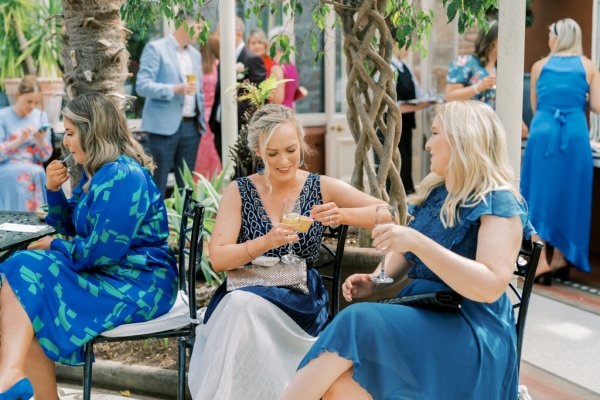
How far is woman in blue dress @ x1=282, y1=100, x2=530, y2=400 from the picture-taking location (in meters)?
2.49

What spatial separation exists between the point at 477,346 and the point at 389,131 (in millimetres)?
2009

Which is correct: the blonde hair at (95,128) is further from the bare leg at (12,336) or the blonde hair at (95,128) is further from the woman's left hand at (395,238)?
the woman's left hand at (395,238)

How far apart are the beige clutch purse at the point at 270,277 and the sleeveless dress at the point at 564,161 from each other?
302 cm

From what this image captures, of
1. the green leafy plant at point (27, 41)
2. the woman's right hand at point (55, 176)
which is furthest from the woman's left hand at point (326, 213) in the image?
the green leafy plant at point (27, 41)

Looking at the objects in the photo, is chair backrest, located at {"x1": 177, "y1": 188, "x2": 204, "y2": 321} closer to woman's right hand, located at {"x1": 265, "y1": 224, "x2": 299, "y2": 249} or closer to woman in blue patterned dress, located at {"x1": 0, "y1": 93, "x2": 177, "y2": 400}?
woman in blue patterned dress, located at {"x1": 0, "y1": 93, "x2": 177, "y2": 400}

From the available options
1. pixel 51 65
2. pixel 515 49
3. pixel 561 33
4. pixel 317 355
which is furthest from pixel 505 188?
pixel 51 65

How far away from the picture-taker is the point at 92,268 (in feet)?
10.9

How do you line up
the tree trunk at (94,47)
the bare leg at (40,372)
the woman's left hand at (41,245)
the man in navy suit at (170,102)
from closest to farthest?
the bare leg at (40,372)
the woman's left hand at (41,245)
the tree trunk at (94,47)
the man in navy suit at (170,102)

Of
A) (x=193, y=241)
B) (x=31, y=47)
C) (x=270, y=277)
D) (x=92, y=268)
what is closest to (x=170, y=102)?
(x=31, y=47)

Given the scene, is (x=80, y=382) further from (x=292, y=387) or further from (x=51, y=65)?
(x=51, y=65)

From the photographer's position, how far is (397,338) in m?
2.53

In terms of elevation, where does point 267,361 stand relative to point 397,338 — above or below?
below

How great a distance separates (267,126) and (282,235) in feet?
1.65

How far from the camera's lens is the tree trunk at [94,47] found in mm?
4020
